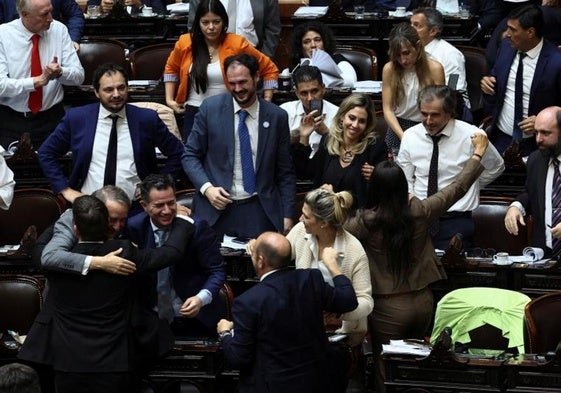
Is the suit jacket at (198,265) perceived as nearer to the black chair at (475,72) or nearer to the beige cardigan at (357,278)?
the beige cardigan at (357,278)

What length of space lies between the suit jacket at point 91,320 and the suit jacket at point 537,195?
2.39 metres

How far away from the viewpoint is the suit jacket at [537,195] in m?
7.86

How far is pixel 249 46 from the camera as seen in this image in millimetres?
8969

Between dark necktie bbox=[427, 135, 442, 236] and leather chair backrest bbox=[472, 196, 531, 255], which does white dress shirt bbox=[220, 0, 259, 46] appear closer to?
dark necktie bbox=[427, 135, 442, 236]

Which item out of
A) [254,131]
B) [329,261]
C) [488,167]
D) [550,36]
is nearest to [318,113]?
[254,131]

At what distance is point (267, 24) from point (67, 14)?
1401mm

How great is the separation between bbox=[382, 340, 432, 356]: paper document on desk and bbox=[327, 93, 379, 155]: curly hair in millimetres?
1463

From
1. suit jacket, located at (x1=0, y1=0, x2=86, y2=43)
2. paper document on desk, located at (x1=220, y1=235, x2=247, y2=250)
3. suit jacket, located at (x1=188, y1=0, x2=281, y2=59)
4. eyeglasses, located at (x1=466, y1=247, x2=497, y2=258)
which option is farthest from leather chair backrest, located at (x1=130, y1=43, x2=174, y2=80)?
eyeglasses, located at (x1=466, y1=247, x2=497, y2=258)

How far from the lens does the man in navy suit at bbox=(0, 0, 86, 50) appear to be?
9984 mm

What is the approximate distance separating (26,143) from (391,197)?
9.54ft

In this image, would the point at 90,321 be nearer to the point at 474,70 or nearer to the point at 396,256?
the point at 396,256

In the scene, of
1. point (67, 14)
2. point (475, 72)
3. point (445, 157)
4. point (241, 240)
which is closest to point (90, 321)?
point (241, 240)

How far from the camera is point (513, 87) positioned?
30.2ft

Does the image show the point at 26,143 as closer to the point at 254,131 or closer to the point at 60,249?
the point at 254,131
